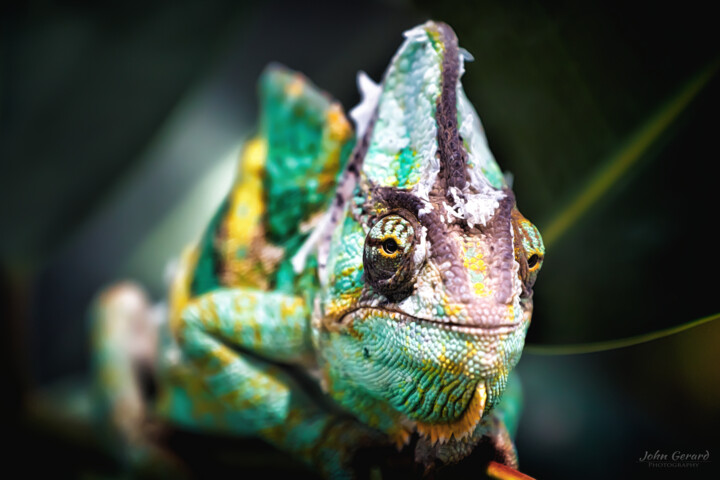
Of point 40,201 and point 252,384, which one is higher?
point 40,201

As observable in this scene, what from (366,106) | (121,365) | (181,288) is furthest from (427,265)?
(121,365)

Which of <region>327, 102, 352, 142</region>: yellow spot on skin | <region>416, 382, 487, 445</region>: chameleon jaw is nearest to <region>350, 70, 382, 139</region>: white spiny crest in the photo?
<region>327, 102, 352, 142</region>: yellow spot on skin

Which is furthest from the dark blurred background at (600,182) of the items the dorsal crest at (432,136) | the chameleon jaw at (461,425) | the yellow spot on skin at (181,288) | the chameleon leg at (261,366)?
the yellow spot on skin at (181,288)

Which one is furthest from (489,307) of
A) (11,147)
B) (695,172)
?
(11,147)

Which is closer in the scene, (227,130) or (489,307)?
(489,307)

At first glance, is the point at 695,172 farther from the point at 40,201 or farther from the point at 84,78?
the point at 40,201

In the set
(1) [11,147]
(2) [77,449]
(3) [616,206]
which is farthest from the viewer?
(1) [11,147]
